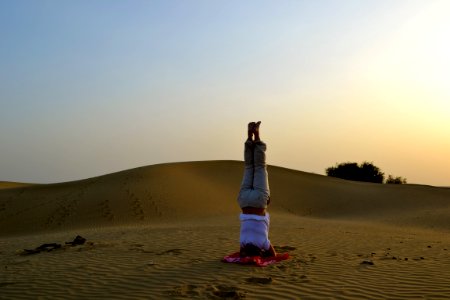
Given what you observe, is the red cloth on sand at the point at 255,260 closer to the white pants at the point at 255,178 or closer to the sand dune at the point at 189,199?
the white pants at the point at 255,178

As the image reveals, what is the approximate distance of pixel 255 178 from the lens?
35.1ft

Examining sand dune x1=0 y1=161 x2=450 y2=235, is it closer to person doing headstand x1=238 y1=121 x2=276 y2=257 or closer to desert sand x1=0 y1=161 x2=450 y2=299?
desert sand x1=0 y1=161 x2=450 y2=299

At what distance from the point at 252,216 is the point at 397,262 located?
313 cm

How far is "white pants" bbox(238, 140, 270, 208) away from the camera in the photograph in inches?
418

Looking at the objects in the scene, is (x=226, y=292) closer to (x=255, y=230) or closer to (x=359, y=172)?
(x=255, y=230)

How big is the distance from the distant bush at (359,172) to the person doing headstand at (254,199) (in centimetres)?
5843

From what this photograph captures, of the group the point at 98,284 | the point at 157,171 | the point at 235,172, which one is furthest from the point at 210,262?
the point at 235,172

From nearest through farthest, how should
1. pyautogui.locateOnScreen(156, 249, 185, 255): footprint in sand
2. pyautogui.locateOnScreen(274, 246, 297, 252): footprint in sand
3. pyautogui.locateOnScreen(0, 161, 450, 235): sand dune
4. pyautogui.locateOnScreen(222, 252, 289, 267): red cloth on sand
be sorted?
pyautogui.locateOnScreen(222, 252, 289, 267): red cloth on sand < pyautogui.locateOnScreen(156, 249, 185, 255): footprint in sand < pyautogui.locateOnScreen(274, 246, 297, 252): footprint in sand < pyautogui.locateOnScreen(0, 161, 450, 235): sand dune

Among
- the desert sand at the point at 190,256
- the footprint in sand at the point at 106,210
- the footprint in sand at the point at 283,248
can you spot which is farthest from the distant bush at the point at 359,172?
the footprint in sand at the point at 283,248

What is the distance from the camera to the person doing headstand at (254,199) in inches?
418

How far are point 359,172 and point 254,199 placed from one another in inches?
2338

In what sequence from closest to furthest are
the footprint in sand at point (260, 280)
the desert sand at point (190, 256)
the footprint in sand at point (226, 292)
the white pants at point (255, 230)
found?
the footprint in sand at point (226, 292), the desert sand at point (190, 256), the footprint in sand at point (260, 280), the white pants at point (255, 230)

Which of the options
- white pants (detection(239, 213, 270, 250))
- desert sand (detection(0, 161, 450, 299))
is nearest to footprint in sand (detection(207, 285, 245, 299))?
desert sand (detection(0, 161, 450, 299))

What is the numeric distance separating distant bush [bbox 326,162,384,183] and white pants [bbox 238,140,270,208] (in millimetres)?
58431
